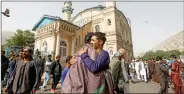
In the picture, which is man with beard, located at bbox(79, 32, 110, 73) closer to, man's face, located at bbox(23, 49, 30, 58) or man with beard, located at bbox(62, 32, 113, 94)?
man with beard, located at bbox(62, 32, 113, 94)

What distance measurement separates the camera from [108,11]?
3123cm

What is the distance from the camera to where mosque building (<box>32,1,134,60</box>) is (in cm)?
2447

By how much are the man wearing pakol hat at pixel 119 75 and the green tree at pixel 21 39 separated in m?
30.9

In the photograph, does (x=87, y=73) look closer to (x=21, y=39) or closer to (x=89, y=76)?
(x=89, y=76)

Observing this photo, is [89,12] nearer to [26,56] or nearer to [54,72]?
[54,72]

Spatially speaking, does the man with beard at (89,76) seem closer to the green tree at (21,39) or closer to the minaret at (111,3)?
the minaret at (111,3)

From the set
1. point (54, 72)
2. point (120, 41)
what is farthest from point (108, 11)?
point (54, 72)

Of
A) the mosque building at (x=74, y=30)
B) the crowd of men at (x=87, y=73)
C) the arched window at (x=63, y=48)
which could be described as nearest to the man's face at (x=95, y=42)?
the crowd of men at (x=87, y=73)

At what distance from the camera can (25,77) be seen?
145 inches

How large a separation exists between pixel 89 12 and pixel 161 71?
103 feet

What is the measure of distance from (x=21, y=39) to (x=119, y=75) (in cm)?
3195

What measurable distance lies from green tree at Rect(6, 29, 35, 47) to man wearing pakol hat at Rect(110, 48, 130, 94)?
30.9 m

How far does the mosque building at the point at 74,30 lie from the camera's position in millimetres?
24469

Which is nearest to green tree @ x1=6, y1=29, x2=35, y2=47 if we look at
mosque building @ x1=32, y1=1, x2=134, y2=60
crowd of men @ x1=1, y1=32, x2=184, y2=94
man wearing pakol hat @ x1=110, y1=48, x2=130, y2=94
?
mosque building @ x1=32, y1=1, x2=134, y2=60
